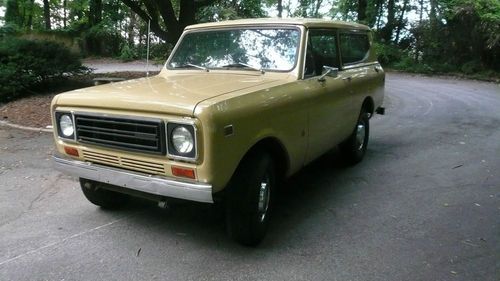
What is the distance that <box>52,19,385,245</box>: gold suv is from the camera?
3332 millimetres

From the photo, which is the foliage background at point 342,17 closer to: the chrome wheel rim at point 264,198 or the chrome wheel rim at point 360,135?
the chrome wheel rim at point 360,135

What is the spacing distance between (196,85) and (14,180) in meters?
2.95

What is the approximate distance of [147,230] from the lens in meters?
4.22

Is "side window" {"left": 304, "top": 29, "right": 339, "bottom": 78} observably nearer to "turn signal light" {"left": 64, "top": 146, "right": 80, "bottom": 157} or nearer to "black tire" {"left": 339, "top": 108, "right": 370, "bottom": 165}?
"black tire" {"left": 339, "top": 108, "right": 370, "bottom": 165}

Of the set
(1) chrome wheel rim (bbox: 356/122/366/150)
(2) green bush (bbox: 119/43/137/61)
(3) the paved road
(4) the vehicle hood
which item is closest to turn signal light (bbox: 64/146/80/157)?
(4) the vehicle hood

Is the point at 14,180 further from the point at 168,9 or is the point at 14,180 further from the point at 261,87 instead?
the point at 168,9

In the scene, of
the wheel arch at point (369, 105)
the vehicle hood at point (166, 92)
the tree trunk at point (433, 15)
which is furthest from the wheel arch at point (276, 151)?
the tree trunk at point (433, 15)

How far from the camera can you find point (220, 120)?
10.7ft

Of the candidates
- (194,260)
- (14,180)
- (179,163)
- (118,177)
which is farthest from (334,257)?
(14,180)

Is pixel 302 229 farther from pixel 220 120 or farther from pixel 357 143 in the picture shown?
pixel 357 143

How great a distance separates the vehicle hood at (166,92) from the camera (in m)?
3.38

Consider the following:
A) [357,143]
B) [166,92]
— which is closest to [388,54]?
[357,143]

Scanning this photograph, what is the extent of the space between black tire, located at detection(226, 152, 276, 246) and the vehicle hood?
597 mm

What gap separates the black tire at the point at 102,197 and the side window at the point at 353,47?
2990 mm
